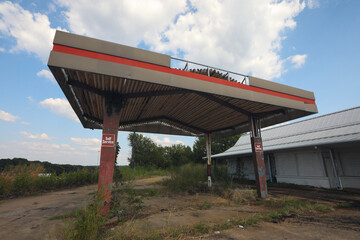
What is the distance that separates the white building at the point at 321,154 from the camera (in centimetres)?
1166

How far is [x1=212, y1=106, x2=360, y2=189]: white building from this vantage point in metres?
11.7

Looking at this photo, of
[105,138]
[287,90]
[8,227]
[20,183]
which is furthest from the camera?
[20,183]

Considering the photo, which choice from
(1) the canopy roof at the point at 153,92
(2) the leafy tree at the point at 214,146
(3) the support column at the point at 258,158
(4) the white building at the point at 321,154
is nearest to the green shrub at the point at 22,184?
(1) the canopy roof at the point at 153,92

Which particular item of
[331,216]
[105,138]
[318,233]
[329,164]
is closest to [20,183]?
[105,138]

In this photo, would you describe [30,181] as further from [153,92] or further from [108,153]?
[153,92]

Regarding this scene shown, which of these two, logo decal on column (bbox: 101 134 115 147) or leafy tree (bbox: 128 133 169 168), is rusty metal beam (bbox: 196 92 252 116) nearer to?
logo decal on column (bbox: 101 134 115 147)

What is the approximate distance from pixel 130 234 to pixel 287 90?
29.2 ft

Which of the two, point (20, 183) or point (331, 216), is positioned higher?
point (20, 183)

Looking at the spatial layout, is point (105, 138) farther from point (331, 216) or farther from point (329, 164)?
point (329, 164)

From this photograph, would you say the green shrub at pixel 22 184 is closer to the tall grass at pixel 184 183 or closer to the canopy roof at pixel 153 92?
the canopy roof at pixel 153 92

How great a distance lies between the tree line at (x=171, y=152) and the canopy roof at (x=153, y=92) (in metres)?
30.0

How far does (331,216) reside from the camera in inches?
221

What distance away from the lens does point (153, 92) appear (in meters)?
6.95

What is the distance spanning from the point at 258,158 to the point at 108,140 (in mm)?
7597
